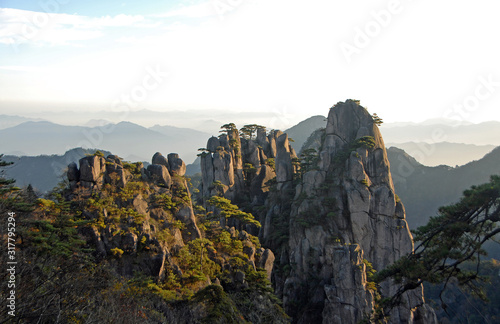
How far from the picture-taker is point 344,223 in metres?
43.6

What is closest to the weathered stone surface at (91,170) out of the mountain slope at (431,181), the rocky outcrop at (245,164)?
the rocky outcrop at (245,164)

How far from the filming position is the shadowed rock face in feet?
114

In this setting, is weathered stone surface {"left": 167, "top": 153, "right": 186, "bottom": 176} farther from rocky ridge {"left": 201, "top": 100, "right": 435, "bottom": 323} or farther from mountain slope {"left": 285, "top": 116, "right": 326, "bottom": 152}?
mountain slope {"left": 285, "top": 116, "right": 326, "bottom": 152}

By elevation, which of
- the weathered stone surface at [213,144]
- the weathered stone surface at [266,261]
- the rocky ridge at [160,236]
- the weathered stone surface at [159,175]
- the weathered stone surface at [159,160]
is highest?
the weathered stone surface at [213,144]

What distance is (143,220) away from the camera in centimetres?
2419

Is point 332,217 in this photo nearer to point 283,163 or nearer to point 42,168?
point 283,163

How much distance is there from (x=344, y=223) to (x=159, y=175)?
26477 mm

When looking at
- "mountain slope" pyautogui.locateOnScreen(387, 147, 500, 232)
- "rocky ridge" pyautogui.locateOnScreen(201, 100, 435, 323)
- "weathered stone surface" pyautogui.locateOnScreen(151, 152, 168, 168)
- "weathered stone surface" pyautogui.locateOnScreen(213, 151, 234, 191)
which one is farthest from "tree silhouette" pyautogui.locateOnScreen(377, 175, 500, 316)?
"mountain slope" pyautogui.locateOnScreen(387, 147, 500, 232)

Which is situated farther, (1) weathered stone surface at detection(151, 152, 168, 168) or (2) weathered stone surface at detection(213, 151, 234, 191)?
(2) weathered stone surface at detection(213, 151, 234, 191)

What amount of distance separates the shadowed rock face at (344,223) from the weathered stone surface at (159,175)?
19400 mm

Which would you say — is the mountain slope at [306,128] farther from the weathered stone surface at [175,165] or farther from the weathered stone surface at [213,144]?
the weathered stone surface at [175,165]

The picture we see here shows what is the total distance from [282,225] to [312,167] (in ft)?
31.1

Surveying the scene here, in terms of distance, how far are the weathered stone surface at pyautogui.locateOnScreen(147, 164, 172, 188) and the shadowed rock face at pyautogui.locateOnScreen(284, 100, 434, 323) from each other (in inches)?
764

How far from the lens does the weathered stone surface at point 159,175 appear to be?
2855cm
